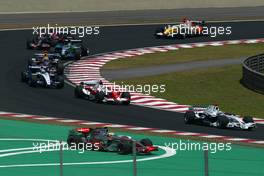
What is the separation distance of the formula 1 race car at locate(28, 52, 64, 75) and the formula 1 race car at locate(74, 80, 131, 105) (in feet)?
17.8

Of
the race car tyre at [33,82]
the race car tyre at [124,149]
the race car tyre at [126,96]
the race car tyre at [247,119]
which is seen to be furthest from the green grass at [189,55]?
the race car tyre at [124,149]

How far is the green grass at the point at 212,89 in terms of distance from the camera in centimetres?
5132

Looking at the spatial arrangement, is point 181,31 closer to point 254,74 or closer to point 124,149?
point 254,74

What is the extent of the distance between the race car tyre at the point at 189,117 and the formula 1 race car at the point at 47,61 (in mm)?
14070

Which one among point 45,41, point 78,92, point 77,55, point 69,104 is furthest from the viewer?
point 45,41

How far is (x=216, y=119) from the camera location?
44969mm

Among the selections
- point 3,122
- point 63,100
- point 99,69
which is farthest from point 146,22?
point 3,122

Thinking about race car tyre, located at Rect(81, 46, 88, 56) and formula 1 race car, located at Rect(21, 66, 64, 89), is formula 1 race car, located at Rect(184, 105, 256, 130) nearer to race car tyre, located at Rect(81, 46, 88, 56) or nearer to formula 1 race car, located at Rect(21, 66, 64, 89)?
formula 1 race car, located at Rect(21, 66, 64, 89)

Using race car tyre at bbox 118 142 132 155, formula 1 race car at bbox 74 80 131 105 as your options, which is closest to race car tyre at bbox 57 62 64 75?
formula 1 race car at bbox 74 80 131 105

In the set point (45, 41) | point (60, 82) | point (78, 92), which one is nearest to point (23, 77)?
point (60, 82)

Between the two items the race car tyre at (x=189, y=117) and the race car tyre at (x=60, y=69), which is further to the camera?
the race car tyre at (x=60, y=69)

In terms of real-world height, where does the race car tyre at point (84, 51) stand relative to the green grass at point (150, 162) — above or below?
below

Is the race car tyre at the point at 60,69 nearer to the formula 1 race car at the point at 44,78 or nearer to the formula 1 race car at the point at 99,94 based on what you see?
the formula 1 race car at the point at 44,78

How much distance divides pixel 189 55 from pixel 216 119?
27339mm
